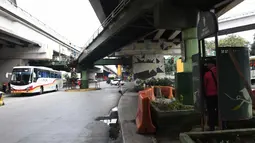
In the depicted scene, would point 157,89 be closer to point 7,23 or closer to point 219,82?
point 219,82

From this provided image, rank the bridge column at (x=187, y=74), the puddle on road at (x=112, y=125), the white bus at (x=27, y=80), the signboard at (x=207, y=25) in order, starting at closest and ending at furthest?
the signboard at (x=207, y=25) → the puddle on road at (x=112, y=125) → the bridge column at (x=187, y=74) → the white bus at (x=27, y=80)

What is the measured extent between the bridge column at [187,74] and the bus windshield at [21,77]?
19102 mm

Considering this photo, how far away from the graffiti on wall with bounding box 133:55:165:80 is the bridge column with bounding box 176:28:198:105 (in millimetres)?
16984

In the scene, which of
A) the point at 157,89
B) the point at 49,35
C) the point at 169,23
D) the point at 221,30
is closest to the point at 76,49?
the point at 49,35

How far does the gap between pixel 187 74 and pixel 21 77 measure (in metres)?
20.0

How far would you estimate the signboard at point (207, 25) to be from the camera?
4.27 metres

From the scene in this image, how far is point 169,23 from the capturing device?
8.76m

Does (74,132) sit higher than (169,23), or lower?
lower

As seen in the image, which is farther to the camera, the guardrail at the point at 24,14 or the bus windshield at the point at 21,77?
the guardrail at the point at 24,14

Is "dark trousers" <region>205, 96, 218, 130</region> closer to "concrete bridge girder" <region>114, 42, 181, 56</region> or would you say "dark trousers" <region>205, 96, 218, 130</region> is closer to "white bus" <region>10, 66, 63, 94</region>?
"concrete bridge girder" <region>114, 42, 181, 56</region>

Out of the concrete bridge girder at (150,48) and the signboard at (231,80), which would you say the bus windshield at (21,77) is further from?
the signboard at (231,80)

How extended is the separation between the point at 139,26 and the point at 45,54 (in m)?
27.0

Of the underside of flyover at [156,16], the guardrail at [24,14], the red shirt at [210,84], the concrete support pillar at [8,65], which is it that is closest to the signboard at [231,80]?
the red shirt at [210,84]

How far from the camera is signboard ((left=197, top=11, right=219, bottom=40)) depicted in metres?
4.27
